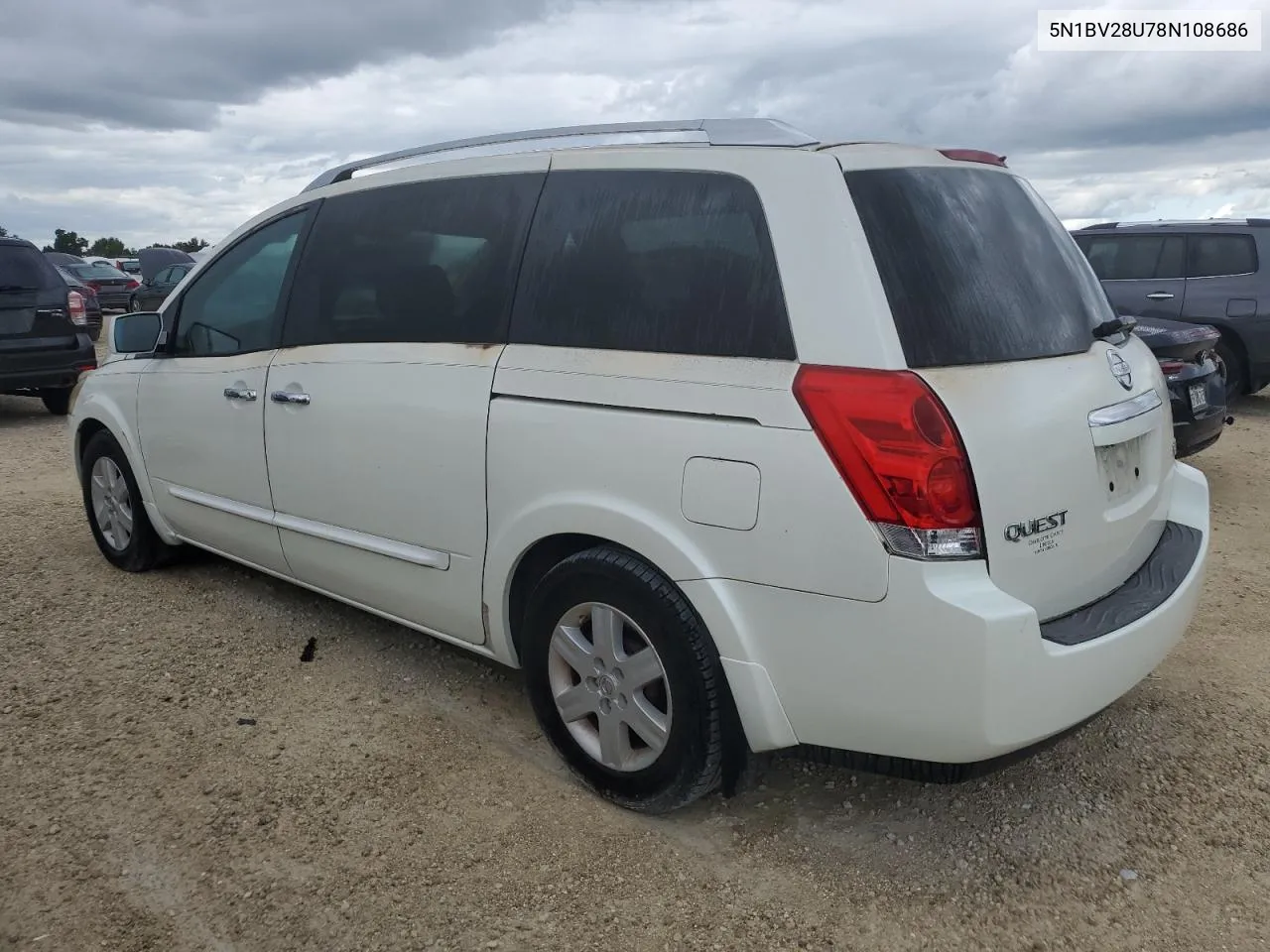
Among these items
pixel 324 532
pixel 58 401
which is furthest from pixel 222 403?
pixel 58 401

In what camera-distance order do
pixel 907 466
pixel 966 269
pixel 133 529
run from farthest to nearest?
pixel 133 529, pixel 966 269, pixel 907 466

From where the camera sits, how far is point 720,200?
8.54 ft

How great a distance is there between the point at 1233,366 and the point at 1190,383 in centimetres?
387

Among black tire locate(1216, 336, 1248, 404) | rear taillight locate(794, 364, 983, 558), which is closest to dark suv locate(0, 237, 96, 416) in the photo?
rear taillight locate(794, 364, 983, 558)

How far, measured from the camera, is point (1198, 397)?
6.02 meters

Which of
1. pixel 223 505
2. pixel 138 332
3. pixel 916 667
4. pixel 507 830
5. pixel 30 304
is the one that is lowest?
pixel 507 830

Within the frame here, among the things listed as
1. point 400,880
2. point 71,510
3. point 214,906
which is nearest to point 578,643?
point 400,880

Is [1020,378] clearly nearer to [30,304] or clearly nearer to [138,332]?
[138,332]

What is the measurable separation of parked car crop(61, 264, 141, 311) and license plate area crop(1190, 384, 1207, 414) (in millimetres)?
23874

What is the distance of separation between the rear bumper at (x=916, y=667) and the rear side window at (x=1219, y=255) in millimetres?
7916

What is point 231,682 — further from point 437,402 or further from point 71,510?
point 71,510

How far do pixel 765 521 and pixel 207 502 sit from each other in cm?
276

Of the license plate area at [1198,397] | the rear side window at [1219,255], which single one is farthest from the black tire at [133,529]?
the rear side window at [1219,255]

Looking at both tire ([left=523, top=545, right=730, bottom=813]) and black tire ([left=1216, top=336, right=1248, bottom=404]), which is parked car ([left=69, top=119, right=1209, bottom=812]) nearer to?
tire ([left=523, top=545, right=730, bottom=813])
